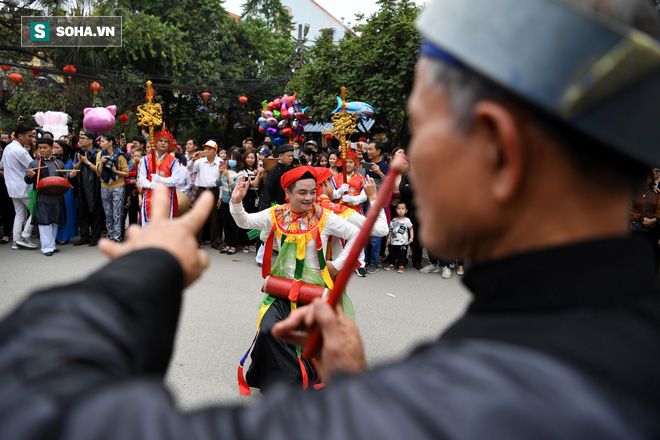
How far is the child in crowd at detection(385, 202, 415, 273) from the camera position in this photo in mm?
6832

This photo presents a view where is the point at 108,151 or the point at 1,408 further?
the point at 108,151

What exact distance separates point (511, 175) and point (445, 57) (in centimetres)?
17

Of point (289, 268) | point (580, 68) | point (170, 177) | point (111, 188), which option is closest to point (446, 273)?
point (289, 268)

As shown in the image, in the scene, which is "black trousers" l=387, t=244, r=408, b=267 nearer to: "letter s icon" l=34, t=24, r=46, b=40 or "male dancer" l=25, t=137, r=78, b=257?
"male dancer" l=25, t=137, r=78, b=257

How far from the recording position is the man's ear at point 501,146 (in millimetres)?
530

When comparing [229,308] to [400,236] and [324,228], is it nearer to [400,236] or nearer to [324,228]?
[324,228]

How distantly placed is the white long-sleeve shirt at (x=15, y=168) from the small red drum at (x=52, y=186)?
41 cm

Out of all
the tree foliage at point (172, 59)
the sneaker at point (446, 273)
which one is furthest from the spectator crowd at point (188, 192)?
the tree foliage at point (172, 59)

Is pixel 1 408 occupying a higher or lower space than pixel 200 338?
higher

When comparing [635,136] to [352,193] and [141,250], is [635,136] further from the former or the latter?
[352,193]

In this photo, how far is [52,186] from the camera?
22.8 feet

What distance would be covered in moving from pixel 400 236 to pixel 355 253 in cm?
613

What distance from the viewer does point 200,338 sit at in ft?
14.0

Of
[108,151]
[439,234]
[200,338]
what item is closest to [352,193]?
[200,338]
